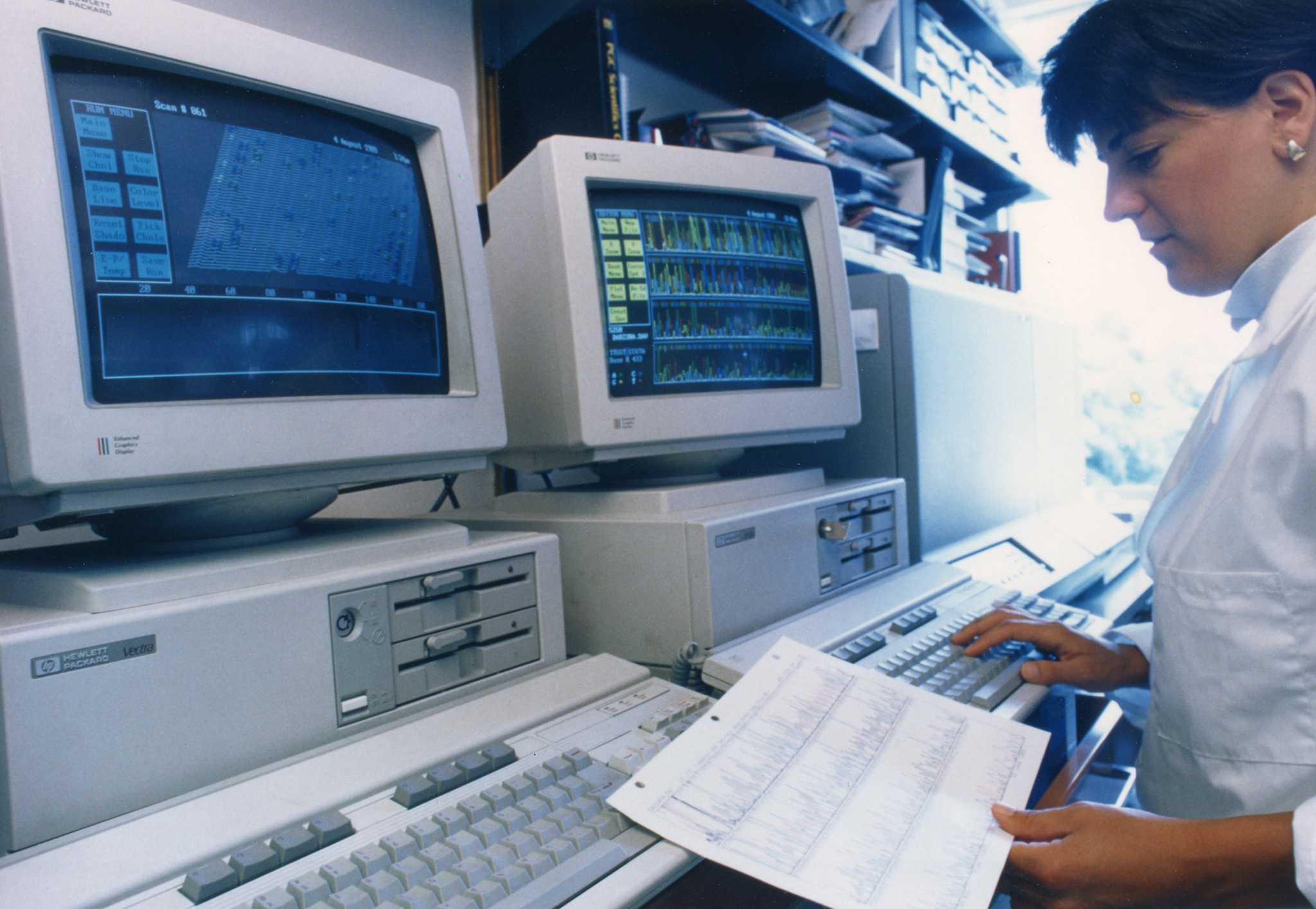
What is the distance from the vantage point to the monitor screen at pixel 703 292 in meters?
0.90

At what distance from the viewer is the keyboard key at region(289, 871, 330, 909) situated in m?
0.39

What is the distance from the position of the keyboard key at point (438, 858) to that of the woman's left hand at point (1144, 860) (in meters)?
0.34

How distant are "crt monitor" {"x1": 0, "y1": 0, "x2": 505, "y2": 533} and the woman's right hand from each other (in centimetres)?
53

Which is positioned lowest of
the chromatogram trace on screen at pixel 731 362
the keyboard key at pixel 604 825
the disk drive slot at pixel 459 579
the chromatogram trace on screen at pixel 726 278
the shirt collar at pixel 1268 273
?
the keyboard key at pixel 604 825

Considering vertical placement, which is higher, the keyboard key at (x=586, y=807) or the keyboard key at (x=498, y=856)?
the keyboard key at (x=498, y=856)

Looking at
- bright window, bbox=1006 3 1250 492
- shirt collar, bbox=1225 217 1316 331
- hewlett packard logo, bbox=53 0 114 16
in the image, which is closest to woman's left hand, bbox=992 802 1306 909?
shirt collar, bbox=1225 217 1316 331

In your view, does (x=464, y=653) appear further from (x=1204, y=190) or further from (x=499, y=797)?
(x=1204, y=190)

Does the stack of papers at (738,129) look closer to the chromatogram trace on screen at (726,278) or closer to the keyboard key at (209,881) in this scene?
the chromatogram trace on screen at (726,278)

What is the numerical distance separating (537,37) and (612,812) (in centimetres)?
117

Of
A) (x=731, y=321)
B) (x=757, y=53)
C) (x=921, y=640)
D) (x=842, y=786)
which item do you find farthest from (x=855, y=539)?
(x=757, y=53)

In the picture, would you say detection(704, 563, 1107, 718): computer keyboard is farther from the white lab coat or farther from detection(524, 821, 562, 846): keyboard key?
detection(524, 821, 562, 846): keyboard key

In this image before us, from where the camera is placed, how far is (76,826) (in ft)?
1.48

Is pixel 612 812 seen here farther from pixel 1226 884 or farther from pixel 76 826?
pixel 1226 884

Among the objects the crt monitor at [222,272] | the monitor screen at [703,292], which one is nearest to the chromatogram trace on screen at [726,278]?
the monitor screen at [703,292]
